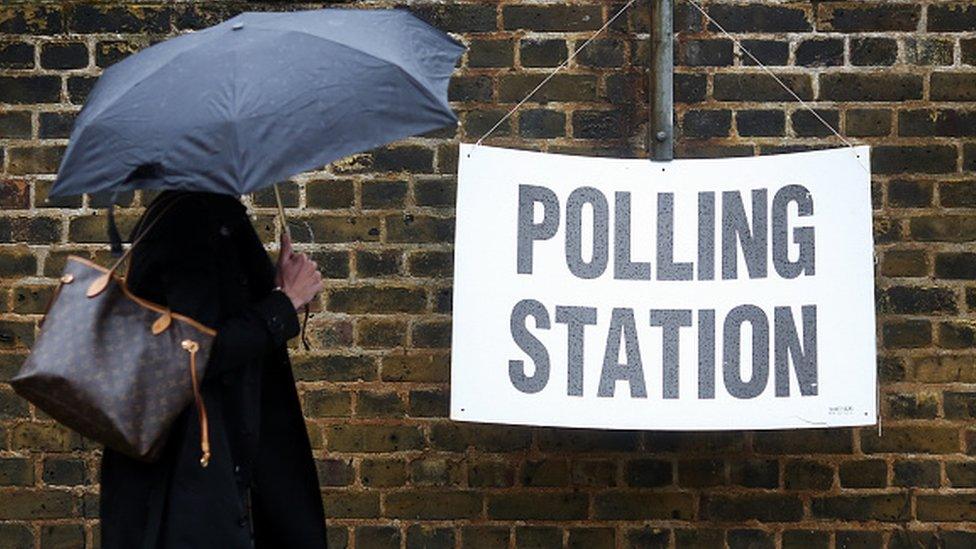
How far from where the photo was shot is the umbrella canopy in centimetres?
351

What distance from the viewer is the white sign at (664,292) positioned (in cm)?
470

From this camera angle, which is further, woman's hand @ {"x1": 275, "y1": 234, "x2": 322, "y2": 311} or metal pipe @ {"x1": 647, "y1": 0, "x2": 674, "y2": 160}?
metal pipe @ {"x1": 647, "y1": 0, "x2": 674, "y2": 160}

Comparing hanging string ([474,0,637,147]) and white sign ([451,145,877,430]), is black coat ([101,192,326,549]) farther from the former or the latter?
hanging string ([474,0,637,147])

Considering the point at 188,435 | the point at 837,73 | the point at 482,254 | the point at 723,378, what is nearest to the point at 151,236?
the point at 188,435

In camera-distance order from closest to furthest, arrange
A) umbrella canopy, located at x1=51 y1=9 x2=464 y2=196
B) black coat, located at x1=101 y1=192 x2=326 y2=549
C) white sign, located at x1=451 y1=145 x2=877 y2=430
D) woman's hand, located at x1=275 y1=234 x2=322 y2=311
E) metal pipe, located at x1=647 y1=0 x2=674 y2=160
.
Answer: umbrella canopy, located at x1=51 y1=9 x2=464 y2=196 → black coat, located at x1=101 y1=192 x2=326 y2=549 → woman's hand, located at x1=275 y1=234 x2=322 y2=311 → white sign, located at x1=451 y1=145 x2=877 y2=430 → metal pipe, located at x1=647 y1=0 x2=674 y2=160

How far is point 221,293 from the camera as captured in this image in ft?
12.8

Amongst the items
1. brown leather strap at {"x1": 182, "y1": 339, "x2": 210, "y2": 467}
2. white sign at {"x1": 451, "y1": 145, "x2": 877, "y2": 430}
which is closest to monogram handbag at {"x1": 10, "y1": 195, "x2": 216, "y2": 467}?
brown leather strap at {"x1": 182, "y1": 339, "x2": 210, "y2": 467}

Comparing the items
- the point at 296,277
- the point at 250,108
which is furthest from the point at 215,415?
the point at 250,108

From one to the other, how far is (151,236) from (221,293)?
0.65 feet

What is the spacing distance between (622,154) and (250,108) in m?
1.70

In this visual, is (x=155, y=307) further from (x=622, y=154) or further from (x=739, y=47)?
(x=739, y=47)

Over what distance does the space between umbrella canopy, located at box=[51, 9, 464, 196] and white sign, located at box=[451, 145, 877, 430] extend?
92 cm

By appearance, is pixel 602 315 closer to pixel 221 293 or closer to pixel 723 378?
pixel 723 378

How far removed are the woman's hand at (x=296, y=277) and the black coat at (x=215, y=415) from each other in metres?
0.04
